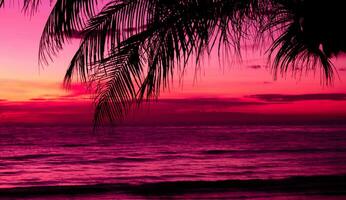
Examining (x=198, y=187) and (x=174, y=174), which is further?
(x=174, y=174)

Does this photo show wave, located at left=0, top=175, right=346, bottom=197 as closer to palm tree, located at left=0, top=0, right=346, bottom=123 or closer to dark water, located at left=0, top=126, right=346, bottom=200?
dark water, located at left=0, top=126, right=346, bottom=200

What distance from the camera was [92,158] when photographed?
875 inches

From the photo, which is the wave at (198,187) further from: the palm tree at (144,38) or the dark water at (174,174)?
the palm tree at (144,38)

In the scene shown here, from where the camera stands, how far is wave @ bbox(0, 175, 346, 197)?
1255 cm

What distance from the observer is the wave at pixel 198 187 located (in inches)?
494

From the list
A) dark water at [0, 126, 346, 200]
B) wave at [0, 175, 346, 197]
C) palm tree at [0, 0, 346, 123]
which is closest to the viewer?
palm tree at [0, 0, 346, 123]

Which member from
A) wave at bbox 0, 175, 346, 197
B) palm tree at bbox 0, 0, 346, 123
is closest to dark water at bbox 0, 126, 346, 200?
wave at bbox 0, 175, 346, 197

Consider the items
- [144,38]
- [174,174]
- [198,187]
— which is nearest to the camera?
[144,38]

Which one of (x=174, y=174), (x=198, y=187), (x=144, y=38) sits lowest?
(x=174, y=174)

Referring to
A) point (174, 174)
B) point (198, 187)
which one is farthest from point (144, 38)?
point (174, 174)

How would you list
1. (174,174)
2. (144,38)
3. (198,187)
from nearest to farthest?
(144,38), (198,187), (174,174)

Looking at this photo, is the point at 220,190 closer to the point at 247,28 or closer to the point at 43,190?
the point at 43,190

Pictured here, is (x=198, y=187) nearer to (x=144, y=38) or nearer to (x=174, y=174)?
(x=174, y=174)

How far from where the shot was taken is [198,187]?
1327cm
